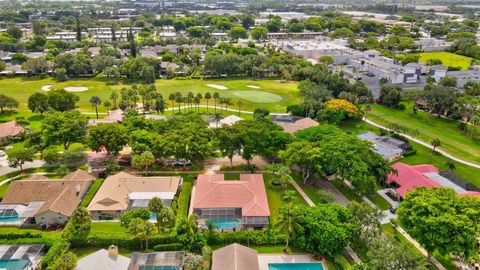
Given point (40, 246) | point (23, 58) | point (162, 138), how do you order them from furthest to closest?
point (23, 58) → point (162, 138) → point (40, 246)

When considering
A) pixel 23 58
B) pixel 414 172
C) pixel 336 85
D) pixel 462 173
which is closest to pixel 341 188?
pixel 414 172

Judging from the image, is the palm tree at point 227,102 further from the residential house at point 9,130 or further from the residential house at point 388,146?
the residential house at point 9,130

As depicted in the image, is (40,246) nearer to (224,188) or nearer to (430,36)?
(224,188)

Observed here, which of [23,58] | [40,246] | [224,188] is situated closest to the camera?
[40,246]

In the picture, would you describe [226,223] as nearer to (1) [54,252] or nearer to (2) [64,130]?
(1) [54,252]

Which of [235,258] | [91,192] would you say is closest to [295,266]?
[235,258]

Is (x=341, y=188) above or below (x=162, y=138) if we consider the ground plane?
below

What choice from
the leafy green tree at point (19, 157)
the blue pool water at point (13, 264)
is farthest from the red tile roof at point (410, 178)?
the leafy green tree at point (19, 157)
